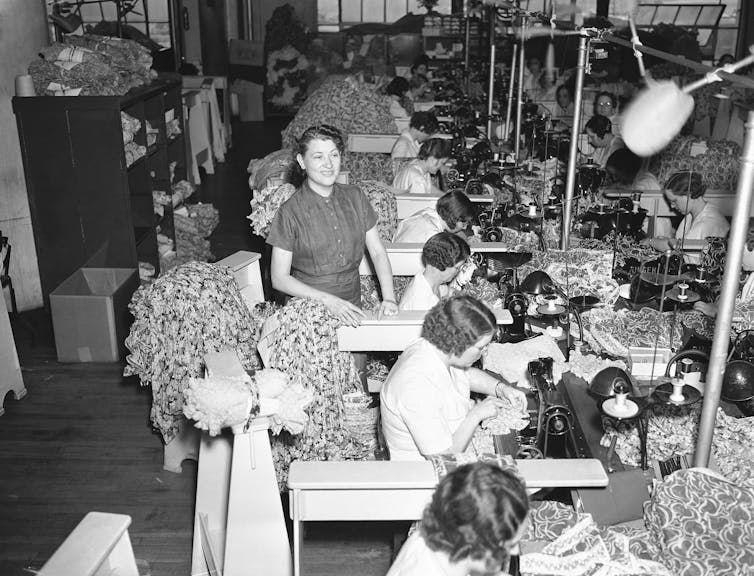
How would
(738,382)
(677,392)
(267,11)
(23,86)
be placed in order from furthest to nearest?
(267,11)
(23,86)
(738,382)
(677,392)

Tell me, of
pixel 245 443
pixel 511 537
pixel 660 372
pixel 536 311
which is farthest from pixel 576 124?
pixel 511 537

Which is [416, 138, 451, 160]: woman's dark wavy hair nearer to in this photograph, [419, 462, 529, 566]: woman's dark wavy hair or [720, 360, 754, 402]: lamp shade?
[720, 360, 754, 402]: lamp shade

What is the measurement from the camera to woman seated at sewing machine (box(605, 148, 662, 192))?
5.69 metres

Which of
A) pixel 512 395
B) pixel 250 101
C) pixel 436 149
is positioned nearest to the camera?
pixel 512 395

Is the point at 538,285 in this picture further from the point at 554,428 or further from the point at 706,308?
the point at 554,428

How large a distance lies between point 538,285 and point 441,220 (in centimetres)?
144

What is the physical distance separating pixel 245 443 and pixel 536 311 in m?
1.30

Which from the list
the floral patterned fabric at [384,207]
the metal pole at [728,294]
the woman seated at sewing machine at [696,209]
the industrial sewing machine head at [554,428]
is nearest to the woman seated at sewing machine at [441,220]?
the floral patterned fabric at [384,207]

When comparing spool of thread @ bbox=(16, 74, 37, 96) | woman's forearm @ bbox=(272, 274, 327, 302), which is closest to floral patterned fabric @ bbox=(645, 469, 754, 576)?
woman's forearm @ bbox=(272, 274, 327, 302)

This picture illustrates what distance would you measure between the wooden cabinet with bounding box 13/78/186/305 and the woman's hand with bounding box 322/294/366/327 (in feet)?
9.14

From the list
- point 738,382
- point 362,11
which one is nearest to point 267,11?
point 362,11

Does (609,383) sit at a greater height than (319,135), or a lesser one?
lesser

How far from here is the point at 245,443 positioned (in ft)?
8.52

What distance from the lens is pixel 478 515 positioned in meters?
1.77
